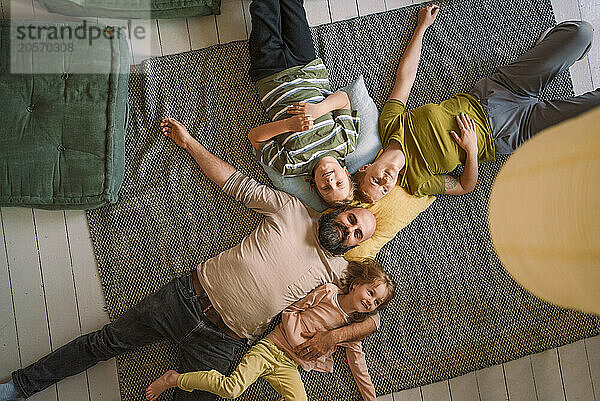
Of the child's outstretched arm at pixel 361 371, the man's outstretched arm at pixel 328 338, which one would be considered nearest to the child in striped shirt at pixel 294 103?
the man's outstretched arm at pixel 328 338

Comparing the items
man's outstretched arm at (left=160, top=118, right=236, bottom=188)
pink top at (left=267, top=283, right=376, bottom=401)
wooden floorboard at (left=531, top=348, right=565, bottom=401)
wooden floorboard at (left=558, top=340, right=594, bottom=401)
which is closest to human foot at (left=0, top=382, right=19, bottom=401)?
pink top at (left=267, top=283, right=376, bottom=401)

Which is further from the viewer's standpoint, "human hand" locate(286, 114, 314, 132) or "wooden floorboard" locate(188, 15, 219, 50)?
"wooden floorboard" locate(188, 15, 219, 50)

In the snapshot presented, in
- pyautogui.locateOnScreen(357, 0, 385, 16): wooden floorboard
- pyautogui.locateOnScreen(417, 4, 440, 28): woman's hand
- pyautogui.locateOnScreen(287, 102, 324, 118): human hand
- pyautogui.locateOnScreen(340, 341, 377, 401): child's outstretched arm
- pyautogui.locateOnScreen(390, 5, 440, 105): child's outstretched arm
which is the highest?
pyautogui.locateOnScreen(357, 0, 385, 16): wooden floorboard

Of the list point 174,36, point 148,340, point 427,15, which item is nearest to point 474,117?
point 427,15

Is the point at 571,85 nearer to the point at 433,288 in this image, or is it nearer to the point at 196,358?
the point at 433,288

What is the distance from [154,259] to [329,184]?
0.75 m

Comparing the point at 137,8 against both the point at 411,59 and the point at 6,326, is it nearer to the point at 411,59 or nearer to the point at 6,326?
the point at 411,59

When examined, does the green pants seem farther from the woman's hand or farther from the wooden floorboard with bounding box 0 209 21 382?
the woman's hand

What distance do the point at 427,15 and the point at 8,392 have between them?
2139 mm

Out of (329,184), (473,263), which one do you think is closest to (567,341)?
(473,263)

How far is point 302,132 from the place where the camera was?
6.31 feet

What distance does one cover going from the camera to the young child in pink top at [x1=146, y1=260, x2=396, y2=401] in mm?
1905

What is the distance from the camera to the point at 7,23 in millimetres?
1873

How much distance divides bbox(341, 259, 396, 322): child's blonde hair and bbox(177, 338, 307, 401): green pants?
0.31 m
